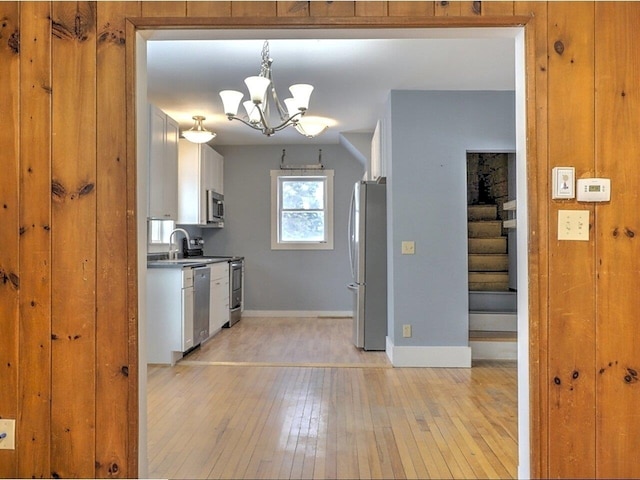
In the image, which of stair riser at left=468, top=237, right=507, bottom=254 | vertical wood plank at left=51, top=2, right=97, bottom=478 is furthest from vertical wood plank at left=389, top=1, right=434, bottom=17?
stair riser at left=468, top=237, right=507, bottom=254

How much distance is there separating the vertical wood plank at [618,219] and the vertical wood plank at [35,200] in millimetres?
2102

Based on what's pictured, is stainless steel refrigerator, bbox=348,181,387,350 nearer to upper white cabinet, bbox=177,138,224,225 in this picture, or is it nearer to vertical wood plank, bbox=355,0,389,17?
upper white cabinet, bbox=177,138,224,225

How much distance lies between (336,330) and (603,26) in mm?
4609

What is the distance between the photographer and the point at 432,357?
419cm

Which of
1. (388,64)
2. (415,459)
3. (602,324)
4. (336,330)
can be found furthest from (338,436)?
(336,330)

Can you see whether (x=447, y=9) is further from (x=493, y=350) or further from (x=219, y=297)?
(x=219, y=297)

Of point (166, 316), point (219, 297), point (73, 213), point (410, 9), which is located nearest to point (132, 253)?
point (73, 213)

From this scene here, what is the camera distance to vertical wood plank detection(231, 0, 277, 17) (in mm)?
1797

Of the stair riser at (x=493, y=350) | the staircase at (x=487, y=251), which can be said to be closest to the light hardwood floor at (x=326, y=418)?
the stair riser at (x=493, y=350)

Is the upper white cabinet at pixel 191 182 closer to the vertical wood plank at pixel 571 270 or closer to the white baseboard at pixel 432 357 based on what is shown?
the white baseboard at pixel 432 357

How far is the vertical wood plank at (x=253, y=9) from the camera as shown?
70.7 inches

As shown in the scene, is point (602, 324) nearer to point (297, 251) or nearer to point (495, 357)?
point (495, 357)

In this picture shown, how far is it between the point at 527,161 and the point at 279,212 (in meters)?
5.50

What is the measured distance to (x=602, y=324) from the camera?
5.83ft
